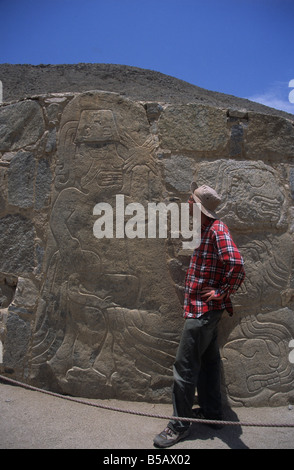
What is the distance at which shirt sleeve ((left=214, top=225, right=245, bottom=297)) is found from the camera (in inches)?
91.7

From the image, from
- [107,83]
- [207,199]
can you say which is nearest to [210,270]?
[207,199]

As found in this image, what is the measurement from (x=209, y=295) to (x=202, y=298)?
6 cm

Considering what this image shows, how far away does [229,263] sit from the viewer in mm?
2330

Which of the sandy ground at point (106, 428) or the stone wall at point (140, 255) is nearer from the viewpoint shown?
the sandy ground at point (106, 428)

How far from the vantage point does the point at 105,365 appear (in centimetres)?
289

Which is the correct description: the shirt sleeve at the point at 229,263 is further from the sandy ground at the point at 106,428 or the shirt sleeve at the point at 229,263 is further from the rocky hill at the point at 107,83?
the rocky hill at the point at 107,83

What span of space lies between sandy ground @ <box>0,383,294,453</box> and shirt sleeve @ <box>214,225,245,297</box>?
92cm

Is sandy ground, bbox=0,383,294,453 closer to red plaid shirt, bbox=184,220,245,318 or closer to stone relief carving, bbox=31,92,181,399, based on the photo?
stone relief carving, bbox=31,92,181,399

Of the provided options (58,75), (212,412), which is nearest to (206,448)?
(212,412)

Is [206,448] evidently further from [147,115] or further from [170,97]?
[170,97]

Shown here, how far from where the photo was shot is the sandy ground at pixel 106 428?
2.38m

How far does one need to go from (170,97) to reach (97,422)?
11953mm

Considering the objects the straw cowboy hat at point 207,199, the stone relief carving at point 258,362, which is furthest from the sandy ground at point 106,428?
the straw cowboy hat at point 207,199

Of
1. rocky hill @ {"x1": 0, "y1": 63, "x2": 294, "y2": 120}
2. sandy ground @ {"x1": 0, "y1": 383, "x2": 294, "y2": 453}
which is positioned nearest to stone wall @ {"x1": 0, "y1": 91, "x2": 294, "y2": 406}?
sandy ground @ {"x1": 0, "y1": 383, "x2": 294, "y2": 453}
